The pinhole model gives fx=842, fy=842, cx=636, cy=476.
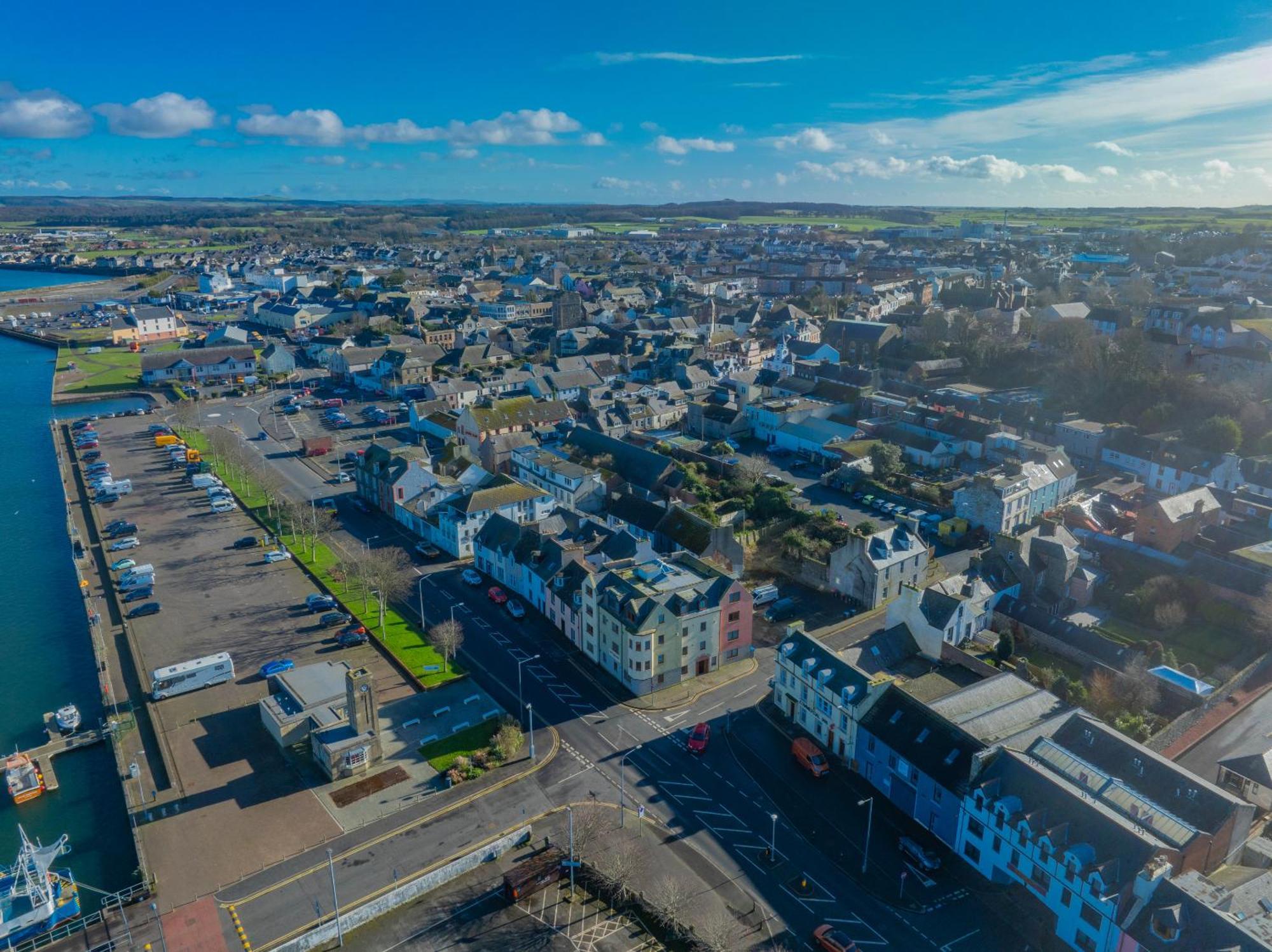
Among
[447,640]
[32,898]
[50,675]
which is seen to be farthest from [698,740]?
[50,675]

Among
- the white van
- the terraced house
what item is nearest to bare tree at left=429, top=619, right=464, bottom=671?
the terraced house

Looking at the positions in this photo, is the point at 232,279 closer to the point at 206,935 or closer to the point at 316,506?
→ the point at 316,506

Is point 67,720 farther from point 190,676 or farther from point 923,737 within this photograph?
point 923,737

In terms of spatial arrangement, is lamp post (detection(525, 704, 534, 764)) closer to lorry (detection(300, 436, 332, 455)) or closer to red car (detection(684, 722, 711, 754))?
red car (detection(684, 722, 711, 754))

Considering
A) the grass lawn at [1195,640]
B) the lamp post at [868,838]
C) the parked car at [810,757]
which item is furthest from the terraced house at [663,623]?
the grass lawn at [1195,640]

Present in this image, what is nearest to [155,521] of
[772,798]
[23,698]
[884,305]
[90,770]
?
[23,698]

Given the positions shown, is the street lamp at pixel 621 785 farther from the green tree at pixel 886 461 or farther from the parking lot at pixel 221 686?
the green tree at pixel 886 461
